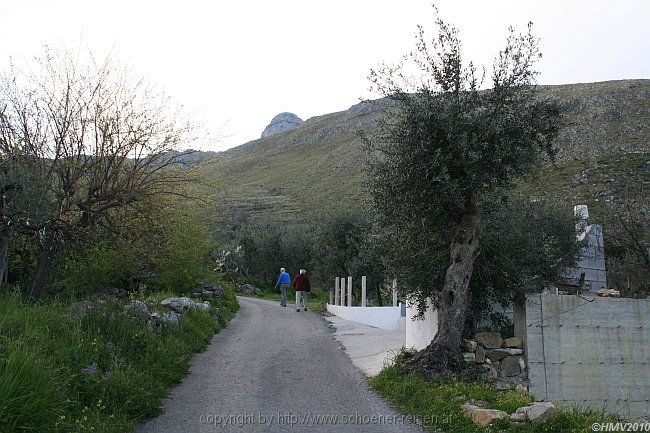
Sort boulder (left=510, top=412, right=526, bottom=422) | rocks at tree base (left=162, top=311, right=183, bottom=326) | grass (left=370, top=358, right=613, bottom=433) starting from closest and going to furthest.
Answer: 1. grass (left=370, top=358, right=613, bottom=433)
2. boulder (left=510, top=412, right=526, bottom=422)
3. rocks at tree base (left=162, top=311, right=183, bottom=326)

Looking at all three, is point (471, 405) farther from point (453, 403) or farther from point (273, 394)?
point (273, 394)

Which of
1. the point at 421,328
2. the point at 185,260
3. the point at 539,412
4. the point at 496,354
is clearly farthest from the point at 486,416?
the point at 185,260

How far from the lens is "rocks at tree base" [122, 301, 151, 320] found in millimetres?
9988

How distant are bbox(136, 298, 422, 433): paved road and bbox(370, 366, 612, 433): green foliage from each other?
302 mm

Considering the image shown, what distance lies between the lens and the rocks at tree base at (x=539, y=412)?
6452mm

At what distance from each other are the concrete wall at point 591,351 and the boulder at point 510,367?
0.78 ft

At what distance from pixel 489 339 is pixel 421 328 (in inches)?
78.9

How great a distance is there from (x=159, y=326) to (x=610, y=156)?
39542 millimetres

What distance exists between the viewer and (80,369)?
686cm

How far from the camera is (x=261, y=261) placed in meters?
44.0

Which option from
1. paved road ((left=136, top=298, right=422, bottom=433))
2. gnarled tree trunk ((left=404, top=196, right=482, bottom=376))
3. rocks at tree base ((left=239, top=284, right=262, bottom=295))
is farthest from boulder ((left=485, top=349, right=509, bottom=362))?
rocks at tree base ((left=239, top=284, right=262, bottom=295))

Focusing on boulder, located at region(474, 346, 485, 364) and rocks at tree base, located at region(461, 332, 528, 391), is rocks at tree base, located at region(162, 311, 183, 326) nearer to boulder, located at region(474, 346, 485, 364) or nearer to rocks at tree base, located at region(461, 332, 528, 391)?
rocks at tree base, located at region(461, 332, 528, 391)

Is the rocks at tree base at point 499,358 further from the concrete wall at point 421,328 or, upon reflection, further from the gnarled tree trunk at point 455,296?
the concrete wall at point 421,328

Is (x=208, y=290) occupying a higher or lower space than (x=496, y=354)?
higher
